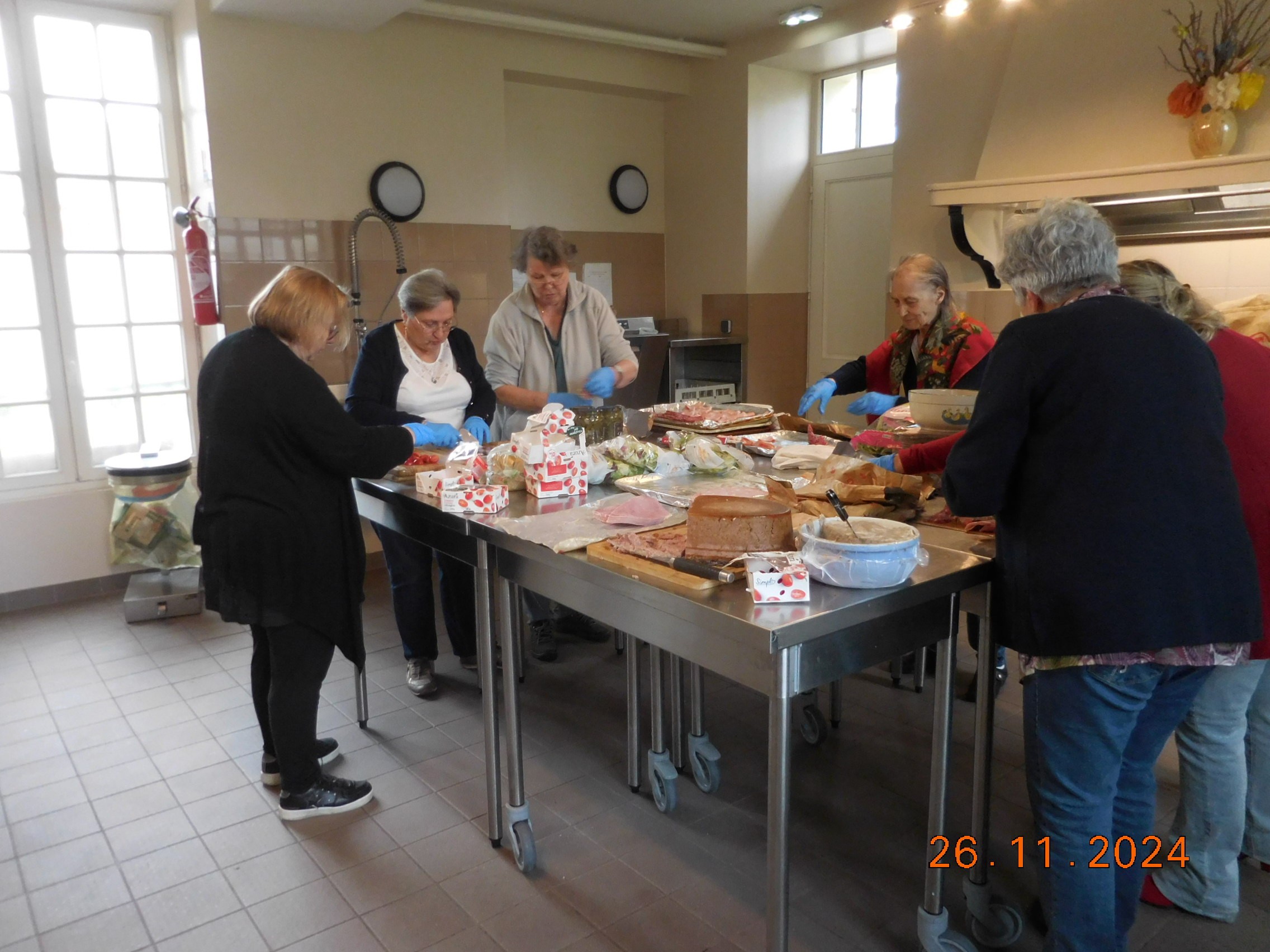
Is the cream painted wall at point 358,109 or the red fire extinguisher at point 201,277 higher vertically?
the cream painted wall at point 358,109

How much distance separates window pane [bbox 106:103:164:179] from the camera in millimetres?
4098

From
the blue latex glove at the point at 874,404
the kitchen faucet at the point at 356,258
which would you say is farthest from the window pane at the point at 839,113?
the blue latex glove at the point at 874,404

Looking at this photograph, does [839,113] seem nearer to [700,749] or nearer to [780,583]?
[700,749]

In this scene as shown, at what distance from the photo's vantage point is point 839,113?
541 cm

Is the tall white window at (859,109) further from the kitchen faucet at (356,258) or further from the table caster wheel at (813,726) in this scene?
the table caster wheel at (813,726)

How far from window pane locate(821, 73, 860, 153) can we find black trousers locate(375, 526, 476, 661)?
3.60m

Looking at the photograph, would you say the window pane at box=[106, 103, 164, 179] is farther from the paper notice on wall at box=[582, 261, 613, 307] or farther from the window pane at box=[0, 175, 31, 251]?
the paper notice on wall at box=[582, 261, 613, 307]

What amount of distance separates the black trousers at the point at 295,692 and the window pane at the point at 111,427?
2384 mm

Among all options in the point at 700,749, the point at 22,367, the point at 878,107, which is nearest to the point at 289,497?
the point at 700,749

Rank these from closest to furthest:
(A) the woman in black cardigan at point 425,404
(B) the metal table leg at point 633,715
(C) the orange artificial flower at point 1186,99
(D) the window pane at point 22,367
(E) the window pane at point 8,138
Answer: (B) the metal table leg at point 633,715, (A) the woman in black cardigan at point 425,404, (C) the orange artificial flower at point 1186,99, (E) the window pane at point 8,138, (D) the window pane at point 22,367

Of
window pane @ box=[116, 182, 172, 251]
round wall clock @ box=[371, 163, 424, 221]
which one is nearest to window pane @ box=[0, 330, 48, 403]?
window pane @ box=[116, 182, 172, 251]

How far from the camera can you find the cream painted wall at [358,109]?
3.96m

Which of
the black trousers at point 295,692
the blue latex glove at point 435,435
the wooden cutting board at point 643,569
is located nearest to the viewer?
the wooden cutting board at point 643,569

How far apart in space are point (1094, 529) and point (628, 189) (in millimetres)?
4607
